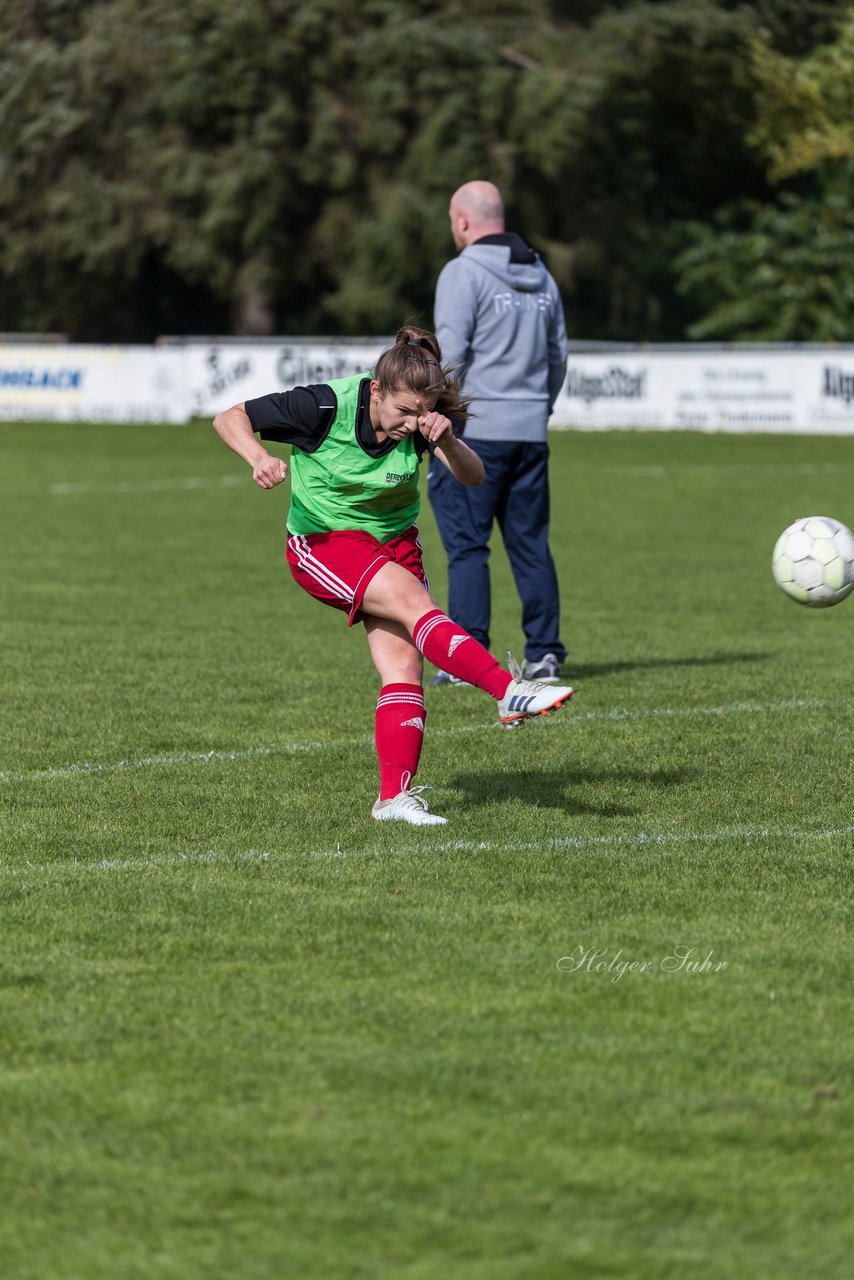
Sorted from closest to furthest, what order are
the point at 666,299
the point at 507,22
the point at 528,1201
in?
the point at 528,1201 < the point at 507,22 < the point at 666,299

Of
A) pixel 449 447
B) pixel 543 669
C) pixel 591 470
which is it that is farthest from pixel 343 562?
pixel 591 470

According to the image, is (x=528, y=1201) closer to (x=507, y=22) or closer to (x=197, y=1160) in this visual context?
(x=197, y=1160)

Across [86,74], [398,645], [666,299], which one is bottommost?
[398,645]

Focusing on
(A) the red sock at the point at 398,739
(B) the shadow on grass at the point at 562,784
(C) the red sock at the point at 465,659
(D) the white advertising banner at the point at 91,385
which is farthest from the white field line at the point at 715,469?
(C) the red sock at the point at 465,659

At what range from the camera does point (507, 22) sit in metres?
42.9

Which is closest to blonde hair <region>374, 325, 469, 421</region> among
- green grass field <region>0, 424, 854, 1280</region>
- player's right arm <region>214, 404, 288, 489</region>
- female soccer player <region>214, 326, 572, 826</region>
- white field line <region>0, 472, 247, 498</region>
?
female soccer player <region>214, 326, 572, 826</region>

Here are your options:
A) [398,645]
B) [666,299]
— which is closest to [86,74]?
[666,299]

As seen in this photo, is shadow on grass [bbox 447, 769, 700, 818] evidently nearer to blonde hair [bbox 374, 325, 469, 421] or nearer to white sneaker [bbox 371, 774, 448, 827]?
white sneaker [bbox 371, 774, 448, 827]

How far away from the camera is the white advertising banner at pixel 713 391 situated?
29.5 meters

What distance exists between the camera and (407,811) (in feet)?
20.4

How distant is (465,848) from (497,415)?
3728mm

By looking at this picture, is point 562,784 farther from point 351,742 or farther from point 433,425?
point 433,425

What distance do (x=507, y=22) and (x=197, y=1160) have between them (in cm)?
4192

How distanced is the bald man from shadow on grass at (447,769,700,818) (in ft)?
6.91
